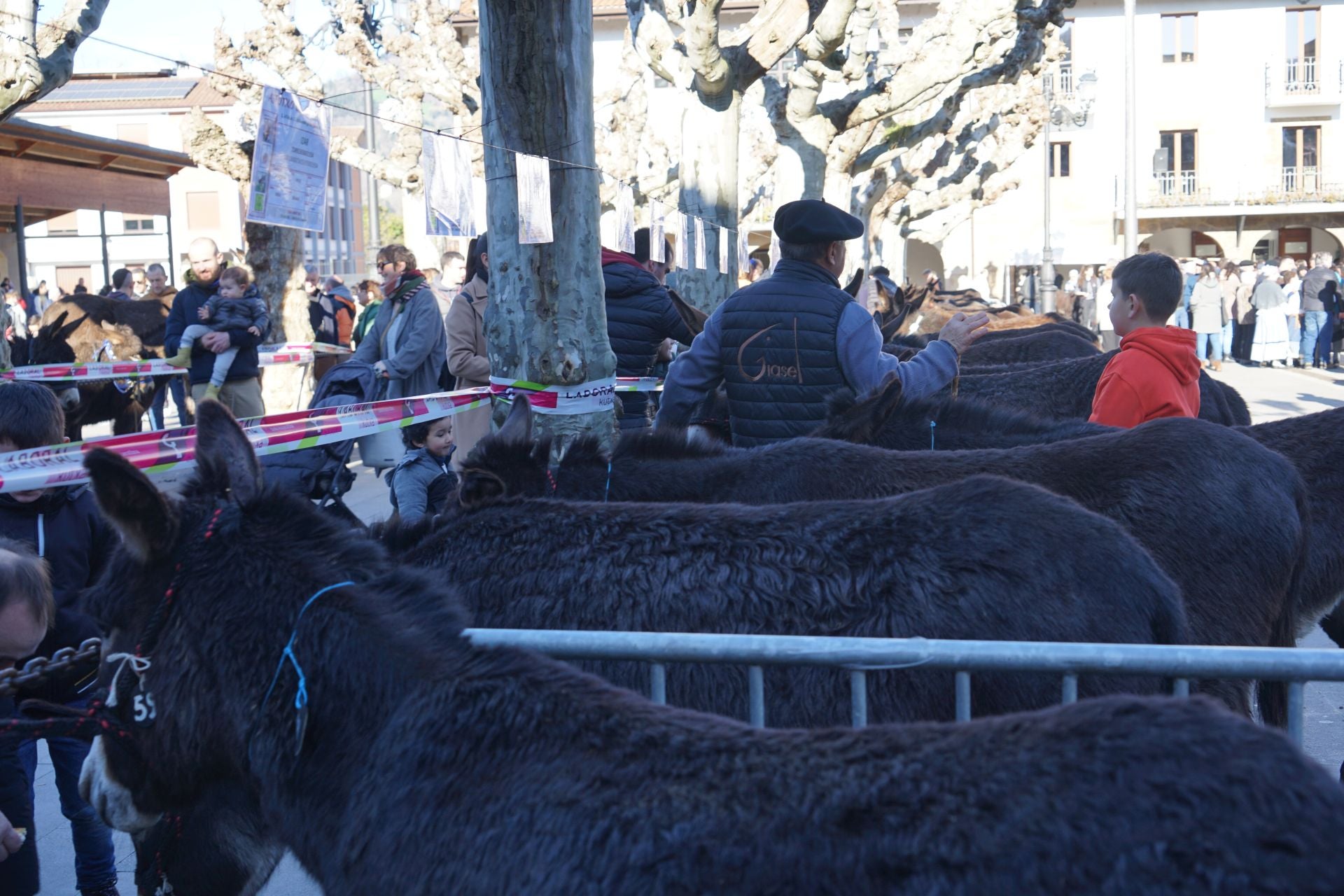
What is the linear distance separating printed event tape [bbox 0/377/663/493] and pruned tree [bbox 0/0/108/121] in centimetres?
337

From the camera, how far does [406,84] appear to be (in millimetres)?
25828

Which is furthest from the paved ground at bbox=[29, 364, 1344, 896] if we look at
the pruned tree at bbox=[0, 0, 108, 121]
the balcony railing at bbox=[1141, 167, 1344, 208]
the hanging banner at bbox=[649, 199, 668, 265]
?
the balcony railing at bbox=[1141, 167, 1344, 208]

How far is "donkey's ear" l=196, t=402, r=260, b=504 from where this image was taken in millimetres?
2178

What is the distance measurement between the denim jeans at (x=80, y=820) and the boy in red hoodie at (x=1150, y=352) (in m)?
A: 4.17

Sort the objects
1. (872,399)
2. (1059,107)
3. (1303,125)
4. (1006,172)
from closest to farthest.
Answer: (872,399)
(1059,107)
(1006,172)
(1303,125)

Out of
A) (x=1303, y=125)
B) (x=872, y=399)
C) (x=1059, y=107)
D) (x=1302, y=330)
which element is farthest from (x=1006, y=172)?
(x=872, y=399)

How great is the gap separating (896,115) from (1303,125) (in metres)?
39.3

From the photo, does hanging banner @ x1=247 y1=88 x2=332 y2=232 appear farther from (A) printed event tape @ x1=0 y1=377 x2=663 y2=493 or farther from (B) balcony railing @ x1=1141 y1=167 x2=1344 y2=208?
(B) balcony railing @ x1=1141 y1=167 x2=1344 y2=208

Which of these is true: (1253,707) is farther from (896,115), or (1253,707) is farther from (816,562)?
(896,115)

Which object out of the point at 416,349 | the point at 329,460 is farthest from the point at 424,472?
the point at 416,349

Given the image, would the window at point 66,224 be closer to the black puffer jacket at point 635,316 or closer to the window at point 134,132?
the window at point 134,132

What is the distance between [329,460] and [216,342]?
4319 millimetres

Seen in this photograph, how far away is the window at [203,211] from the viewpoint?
5944cm

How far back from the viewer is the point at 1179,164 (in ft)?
165
